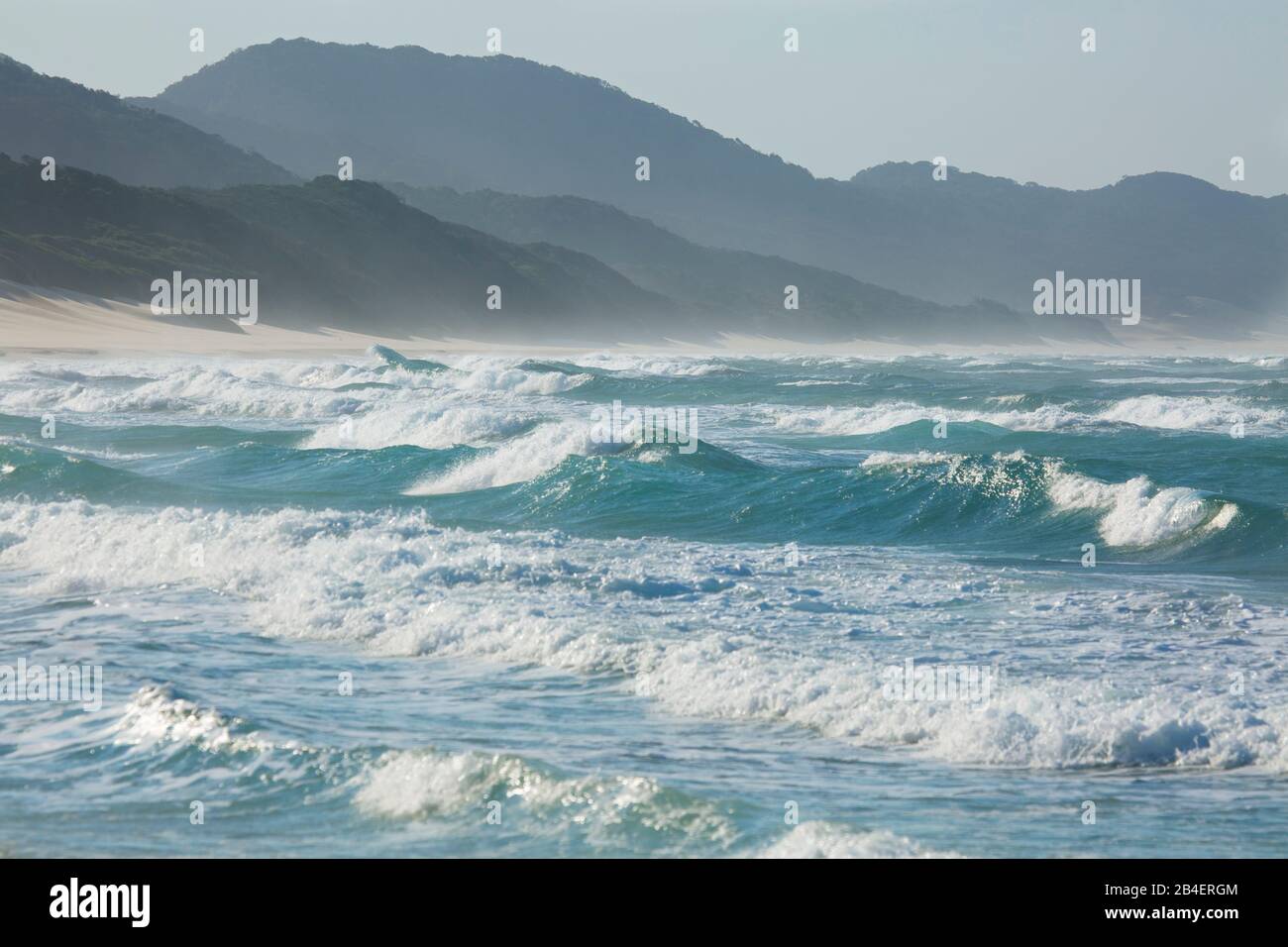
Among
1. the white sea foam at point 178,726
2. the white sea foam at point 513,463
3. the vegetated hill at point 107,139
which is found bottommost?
the white sea foam at point 178,726

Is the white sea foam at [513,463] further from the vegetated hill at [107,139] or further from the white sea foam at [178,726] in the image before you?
the vegetated hill at [107,139]

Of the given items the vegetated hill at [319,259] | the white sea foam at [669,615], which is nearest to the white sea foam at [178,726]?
the white sea foam at [669,615]

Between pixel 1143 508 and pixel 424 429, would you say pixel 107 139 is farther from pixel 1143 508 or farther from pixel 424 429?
pixel 1143 508

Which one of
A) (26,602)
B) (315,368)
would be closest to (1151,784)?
(26,602)

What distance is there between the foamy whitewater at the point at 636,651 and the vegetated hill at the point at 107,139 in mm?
110610

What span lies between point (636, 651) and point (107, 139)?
130 m

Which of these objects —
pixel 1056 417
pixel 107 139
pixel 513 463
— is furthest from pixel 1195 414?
pixel 107 139

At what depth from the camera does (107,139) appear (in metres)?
126

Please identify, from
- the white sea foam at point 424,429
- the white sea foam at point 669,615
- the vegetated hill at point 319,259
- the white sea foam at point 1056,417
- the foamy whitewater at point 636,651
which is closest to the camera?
the foamy whitewater at point 636,651

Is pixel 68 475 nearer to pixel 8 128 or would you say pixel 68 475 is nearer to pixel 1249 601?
pixel 1249 601

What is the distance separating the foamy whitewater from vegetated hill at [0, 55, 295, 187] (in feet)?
363

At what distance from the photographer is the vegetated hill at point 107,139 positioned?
122 meters
